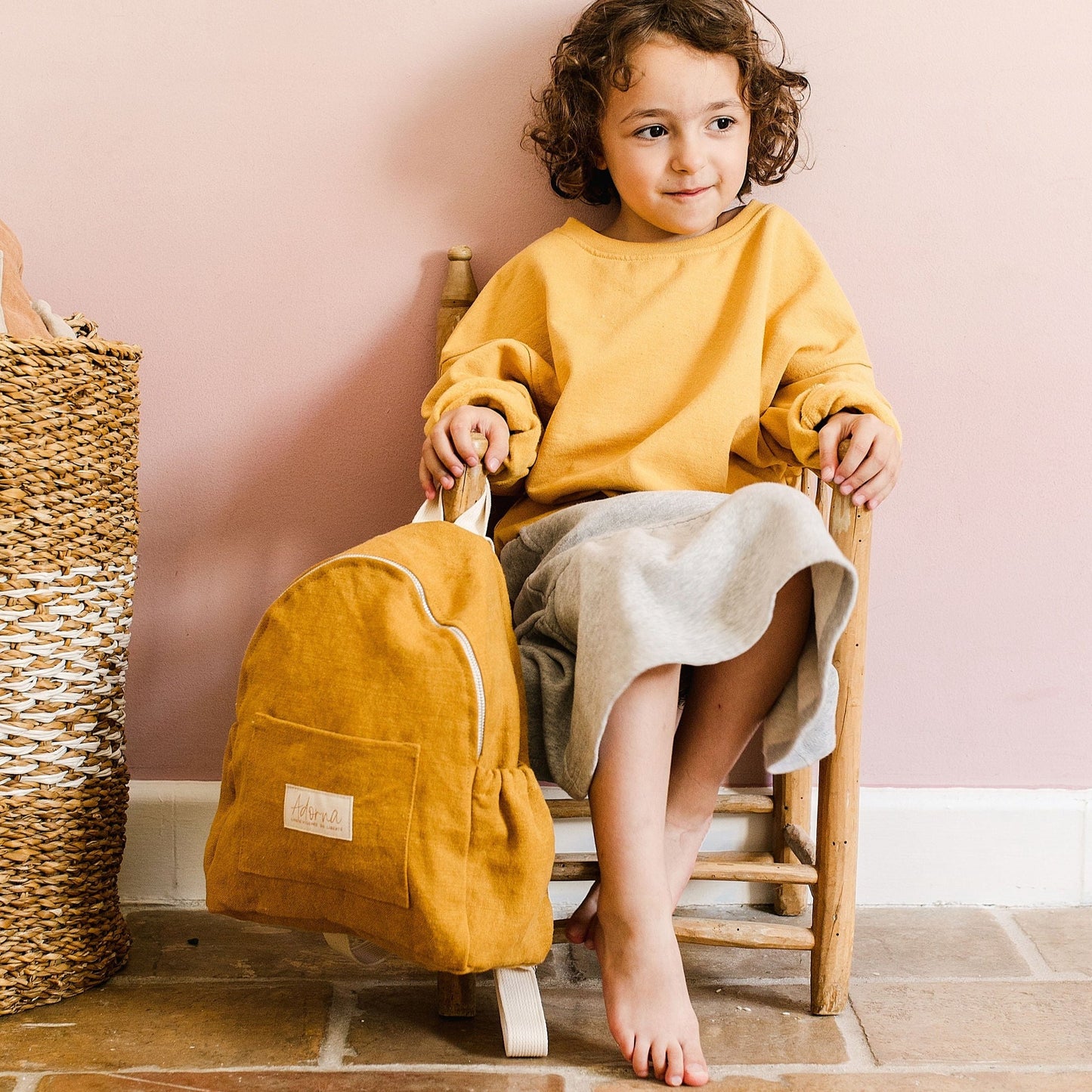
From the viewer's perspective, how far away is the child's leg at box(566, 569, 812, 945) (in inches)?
35.6

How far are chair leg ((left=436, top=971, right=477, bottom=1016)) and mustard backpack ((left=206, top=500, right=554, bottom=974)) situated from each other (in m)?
0.14

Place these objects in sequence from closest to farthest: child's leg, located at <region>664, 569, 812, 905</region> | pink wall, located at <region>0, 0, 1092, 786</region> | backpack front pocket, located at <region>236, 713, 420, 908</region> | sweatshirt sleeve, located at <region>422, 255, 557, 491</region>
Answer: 1. backpack front pocket, located at <region>236, 713, 420, 908</region>
2. child's leg, located at <region>664, 569, 812, 905</region>
3. sweatshirt sleeve, located at <region>422, 255, 557, 491</region>
4. pink wall, located at <region>0, 0, 1092, 786</region>

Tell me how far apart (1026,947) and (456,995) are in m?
0.59

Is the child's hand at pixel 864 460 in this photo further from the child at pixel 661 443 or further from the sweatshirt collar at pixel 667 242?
the sweatshirt collar at pixel 667 242

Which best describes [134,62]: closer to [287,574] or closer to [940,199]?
[287,574]

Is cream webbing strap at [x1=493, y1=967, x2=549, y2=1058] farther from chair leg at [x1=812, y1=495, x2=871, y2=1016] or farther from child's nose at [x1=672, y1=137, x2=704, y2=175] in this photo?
child's nose at [x1=672, y1=137, x2=704, y2=175]

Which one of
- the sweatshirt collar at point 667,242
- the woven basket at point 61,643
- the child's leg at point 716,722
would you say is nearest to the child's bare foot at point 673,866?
the child's leg at point 716,722

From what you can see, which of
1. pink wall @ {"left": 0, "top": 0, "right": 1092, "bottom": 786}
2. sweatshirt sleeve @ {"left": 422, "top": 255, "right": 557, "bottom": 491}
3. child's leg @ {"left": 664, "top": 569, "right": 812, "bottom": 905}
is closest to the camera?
child's leg @ {"left": 664, "top": 569, "right": 812, "bottom": 905}

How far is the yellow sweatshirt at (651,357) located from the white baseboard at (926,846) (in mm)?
410

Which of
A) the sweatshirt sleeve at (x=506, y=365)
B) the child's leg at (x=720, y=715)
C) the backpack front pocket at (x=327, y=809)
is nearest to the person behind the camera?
the backpack front pocket at (x=327, y=809)

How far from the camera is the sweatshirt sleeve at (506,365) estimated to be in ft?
3.43

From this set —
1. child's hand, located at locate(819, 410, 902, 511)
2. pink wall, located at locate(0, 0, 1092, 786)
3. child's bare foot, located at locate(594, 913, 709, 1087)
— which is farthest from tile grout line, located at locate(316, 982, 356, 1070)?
child's hand, located at locate(819, 410, 902, 511)

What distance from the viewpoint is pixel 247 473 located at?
1217mm

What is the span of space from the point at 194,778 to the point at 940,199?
40.8 inches
